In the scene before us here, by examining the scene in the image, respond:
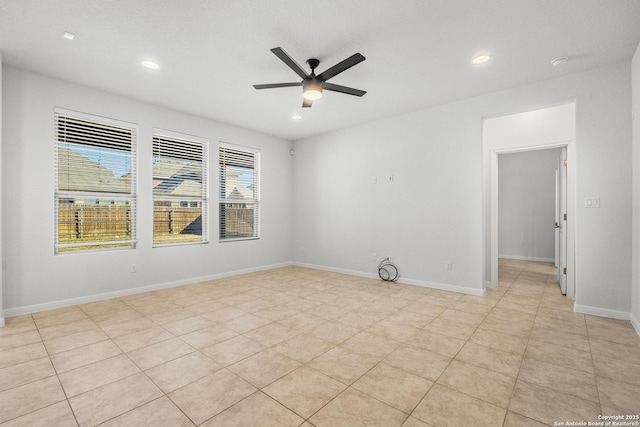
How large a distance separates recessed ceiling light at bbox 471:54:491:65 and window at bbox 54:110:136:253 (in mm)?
4705

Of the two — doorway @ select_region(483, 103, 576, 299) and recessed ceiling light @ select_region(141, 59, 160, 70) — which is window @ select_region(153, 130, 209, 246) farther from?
doorway @ select_region(483, 103, 576, 299)

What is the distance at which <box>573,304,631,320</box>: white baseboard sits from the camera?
323 centimetres

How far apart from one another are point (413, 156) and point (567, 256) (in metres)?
2.64

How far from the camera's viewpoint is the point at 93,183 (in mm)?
4043

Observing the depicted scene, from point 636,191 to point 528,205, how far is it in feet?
16.6

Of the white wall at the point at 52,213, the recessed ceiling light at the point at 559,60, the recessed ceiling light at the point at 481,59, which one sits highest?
the recessed ceiling light at the point at 481,59

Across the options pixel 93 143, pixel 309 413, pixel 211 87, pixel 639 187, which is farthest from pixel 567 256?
pixel 93 143

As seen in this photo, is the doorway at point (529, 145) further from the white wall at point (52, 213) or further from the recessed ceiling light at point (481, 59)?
the white wall at point (52, 213)

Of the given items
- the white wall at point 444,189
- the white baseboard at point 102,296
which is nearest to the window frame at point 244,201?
the white baseboard at point 102,296

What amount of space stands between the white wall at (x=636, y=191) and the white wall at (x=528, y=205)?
4736 millimetres

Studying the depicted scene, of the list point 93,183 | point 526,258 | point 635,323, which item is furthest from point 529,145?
point 93,183

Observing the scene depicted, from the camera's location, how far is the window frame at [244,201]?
18.1ft

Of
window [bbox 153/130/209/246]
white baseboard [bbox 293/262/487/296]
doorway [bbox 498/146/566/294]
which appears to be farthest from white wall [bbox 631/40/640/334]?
window [bbox 153/130/209/246]

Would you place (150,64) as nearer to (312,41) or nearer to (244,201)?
(312,41)
